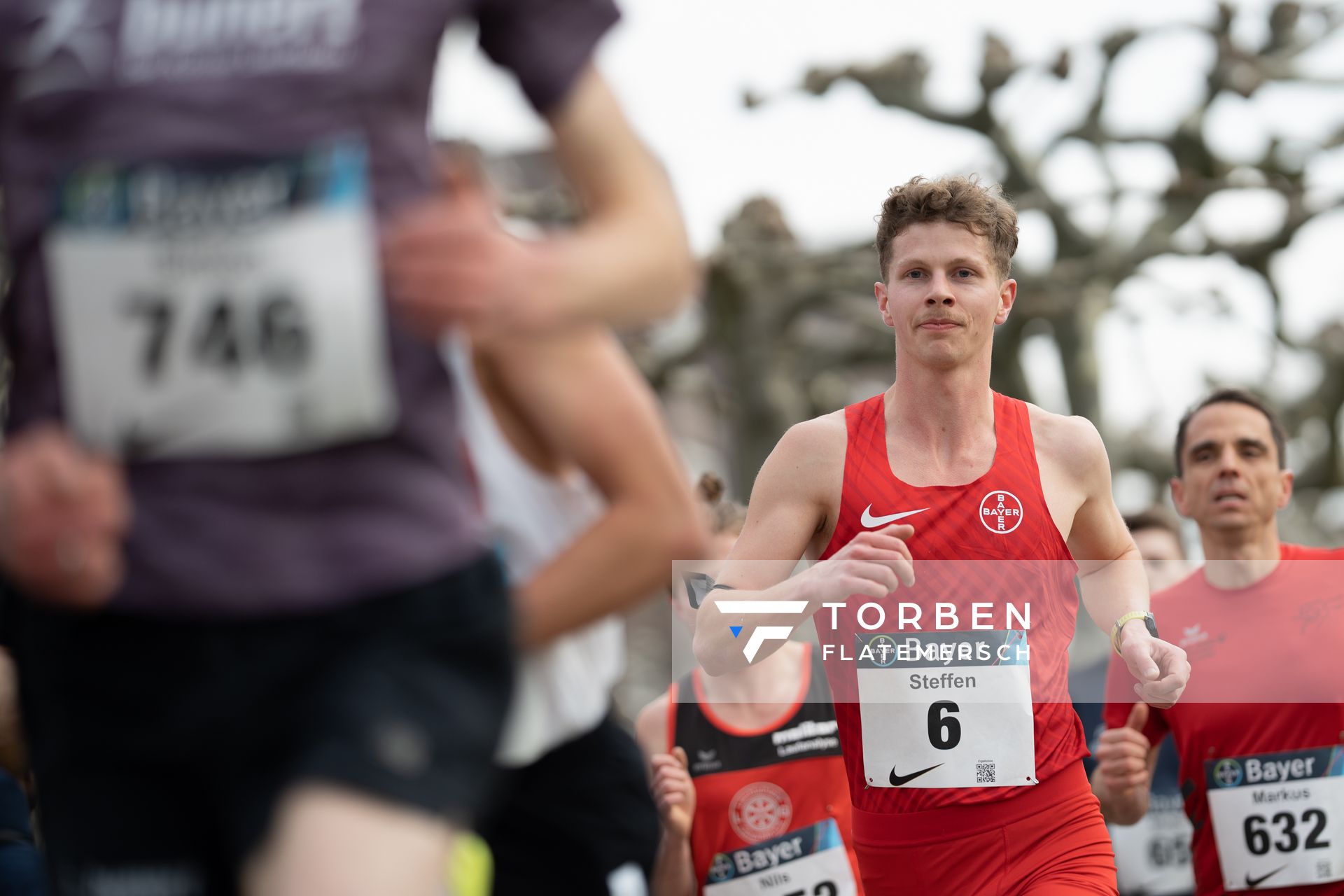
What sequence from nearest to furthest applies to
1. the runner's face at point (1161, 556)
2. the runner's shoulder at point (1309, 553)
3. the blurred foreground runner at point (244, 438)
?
the blurred foreground runner at point (244, 438)
the runner's shoulder at point (1309, 553)
the runner's face at point (1161, 556)

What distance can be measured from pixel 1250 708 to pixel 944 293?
191 centimetres

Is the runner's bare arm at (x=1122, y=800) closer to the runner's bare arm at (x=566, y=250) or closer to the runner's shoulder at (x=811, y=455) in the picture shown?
the runner's shoulder at (x=811, y=455)

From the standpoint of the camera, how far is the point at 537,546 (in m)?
2.56

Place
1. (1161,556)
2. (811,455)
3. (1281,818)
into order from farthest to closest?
1. (1161,556)
2. (1281,818)
3. (811,455)

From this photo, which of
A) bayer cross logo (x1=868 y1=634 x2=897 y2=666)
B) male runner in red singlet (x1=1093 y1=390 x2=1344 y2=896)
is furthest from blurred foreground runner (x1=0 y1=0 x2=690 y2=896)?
male runner in red singlet (x1=1093 y1=390 x2=1344 y2=896)

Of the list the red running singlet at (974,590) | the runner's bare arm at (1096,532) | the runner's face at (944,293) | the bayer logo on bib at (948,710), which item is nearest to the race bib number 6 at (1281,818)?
the runner's bare arm at (1096,532)

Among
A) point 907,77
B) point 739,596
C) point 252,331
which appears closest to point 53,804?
point 252,331

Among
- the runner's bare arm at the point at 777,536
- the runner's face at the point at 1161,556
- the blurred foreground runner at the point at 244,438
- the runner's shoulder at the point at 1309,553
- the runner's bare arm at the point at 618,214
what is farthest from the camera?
the runner's face at the point at 1161,556

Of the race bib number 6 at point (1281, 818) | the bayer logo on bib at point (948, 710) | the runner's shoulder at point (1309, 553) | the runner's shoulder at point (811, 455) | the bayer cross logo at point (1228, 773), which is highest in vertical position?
the runner's shoulder at point (811, 455)

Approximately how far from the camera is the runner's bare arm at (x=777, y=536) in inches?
158

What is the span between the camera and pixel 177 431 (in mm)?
1864

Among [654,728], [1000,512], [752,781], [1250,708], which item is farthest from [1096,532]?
[654,728]

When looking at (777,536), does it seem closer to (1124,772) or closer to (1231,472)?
(1124,772)

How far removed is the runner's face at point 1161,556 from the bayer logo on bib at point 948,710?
274cm
